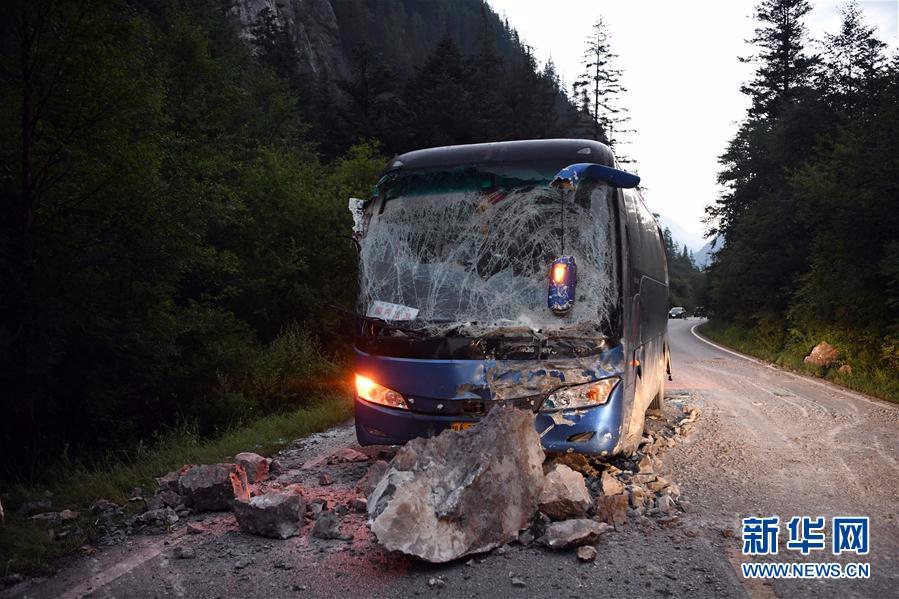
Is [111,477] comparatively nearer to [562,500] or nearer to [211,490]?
[211,490]

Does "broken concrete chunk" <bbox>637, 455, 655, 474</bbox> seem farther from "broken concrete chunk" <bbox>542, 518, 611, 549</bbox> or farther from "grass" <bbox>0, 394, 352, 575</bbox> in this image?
"grass" <bbox>0, 394, 352, 575</bbox>

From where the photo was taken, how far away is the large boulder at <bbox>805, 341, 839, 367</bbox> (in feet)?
47.0

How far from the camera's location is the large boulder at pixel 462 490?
3.38m

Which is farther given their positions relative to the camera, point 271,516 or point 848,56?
point 848,56

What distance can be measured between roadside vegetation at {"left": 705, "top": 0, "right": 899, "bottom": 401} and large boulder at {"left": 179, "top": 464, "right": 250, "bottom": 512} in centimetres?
1133

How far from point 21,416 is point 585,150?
8286 millimetres

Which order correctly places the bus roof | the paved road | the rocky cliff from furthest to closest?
the rocky cliff
the bus roof
the paved road

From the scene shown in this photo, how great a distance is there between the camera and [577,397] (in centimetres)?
436

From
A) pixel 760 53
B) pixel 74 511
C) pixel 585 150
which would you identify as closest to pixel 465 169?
pixel 585 150

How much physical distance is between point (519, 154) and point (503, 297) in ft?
4.35

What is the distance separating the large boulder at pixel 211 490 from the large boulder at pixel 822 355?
14714mm

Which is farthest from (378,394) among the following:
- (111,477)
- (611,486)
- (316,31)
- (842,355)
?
(316,31)

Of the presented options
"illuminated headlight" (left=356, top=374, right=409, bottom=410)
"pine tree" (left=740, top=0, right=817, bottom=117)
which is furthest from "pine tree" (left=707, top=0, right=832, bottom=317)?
"illuminated headlight" (left=356, top=374, right=409, bottom=410)

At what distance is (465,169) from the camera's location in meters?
5.03
